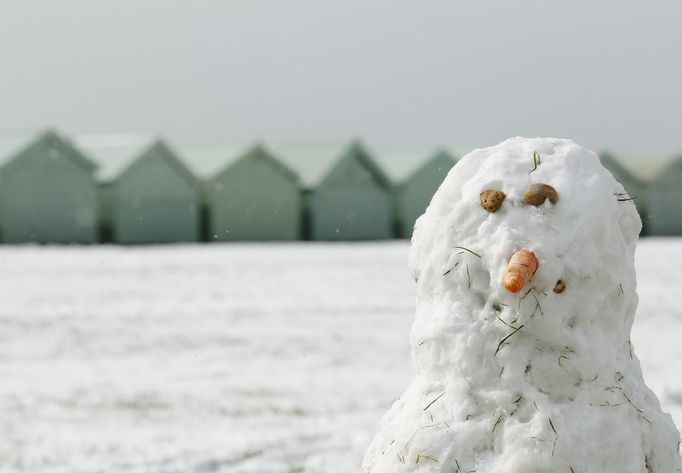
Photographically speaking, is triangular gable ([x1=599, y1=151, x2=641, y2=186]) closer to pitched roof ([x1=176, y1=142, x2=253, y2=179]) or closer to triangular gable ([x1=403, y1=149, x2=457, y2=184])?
triangular gable ([x1=403, y1=149, x2=457, y2=184])

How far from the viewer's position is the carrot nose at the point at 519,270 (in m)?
3.22

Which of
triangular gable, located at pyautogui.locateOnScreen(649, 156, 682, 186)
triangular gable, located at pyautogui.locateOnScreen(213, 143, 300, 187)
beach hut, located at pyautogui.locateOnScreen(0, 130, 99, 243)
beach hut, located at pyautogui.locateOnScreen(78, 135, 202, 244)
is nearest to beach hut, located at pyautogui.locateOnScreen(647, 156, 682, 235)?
triangular gable, located at pyautogui.locateOnScreen(649, 156, 682, 186)

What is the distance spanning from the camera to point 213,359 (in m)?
11.0

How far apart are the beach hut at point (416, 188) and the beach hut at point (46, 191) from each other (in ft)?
42.4

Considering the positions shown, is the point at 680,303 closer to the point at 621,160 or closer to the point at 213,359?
the point at 213,359

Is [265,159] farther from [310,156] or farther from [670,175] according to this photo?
[670,175]

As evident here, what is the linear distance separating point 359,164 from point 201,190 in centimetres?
680

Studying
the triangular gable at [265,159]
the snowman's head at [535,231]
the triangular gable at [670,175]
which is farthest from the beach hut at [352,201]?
the snowman's head at [535,231]

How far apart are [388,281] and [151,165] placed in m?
16.2

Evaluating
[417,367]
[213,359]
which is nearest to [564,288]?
[417,367]

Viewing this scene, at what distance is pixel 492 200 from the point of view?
3.47 metres

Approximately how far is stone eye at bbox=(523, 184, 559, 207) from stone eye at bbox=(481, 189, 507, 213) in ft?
0.35

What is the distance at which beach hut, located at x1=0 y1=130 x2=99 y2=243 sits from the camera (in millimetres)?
32000

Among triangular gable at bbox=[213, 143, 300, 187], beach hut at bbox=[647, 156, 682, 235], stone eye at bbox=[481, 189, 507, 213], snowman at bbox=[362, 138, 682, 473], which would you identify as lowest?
beach hut at bbox=[647, 156, 682, 235]
